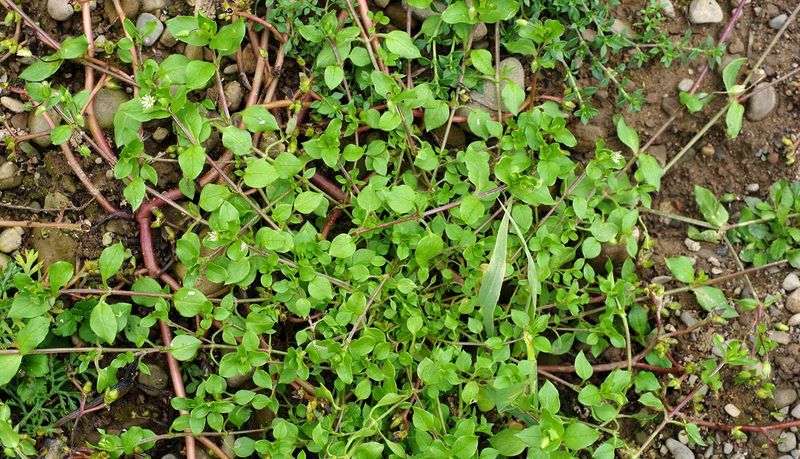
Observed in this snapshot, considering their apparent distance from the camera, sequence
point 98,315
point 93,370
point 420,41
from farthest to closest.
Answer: point 420,41 < point 93,370 < point 98,315

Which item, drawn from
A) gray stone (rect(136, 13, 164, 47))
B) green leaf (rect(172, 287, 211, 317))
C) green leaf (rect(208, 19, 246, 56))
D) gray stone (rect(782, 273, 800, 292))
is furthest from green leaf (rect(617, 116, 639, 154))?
gray stone (rect(136, 13, 164, 47))

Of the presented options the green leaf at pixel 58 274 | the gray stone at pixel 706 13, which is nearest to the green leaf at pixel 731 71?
the gray stone at pixel 706 13

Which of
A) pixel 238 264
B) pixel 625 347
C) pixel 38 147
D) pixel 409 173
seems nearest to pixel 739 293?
pixel 625 347

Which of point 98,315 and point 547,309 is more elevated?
point 98,315

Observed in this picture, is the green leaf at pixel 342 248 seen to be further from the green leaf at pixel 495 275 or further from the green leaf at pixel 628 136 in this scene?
the green leaf at pixel 628 136

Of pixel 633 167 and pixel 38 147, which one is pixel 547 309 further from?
pixel 38 147

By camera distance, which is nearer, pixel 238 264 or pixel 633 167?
pixel 238 264

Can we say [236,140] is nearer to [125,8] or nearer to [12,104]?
[125,8]

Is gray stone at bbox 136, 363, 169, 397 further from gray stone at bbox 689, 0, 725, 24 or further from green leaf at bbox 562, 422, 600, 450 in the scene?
gray stone at bbox 689, 0, 725, 24

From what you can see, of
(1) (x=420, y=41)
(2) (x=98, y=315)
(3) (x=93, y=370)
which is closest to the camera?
(2) (x=98, y=315)
